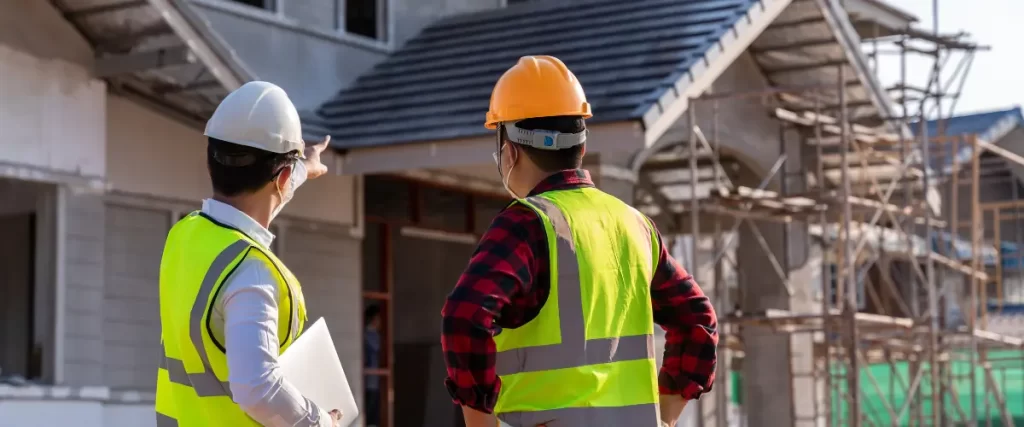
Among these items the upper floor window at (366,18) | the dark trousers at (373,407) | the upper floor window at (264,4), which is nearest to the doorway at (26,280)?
the upper floor window at (264,4)

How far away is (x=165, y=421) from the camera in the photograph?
3.84 metres

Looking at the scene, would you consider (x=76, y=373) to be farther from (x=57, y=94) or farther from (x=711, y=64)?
(x=711, y=64)

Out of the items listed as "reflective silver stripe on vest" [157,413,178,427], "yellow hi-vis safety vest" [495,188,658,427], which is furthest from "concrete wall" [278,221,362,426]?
"yellow hi-vis safety vest" [495,188,658,427]

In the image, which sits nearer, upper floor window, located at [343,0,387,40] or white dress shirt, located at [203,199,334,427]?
white dress shirt, located at [203,199,334,427]

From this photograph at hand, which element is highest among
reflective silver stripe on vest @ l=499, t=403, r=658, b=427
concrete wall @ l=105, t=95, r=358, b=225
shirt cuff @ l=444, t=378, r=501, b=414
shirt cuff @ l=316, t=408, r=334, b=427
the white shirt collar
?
concrete wall @ l=105, t=95, r=358, b=225

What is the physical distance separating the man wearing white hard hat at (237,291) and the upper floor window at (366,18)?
12.4 meters

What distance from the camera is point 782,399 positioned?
17.7 metres

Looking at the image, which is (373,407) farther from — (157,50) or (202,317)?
(202,317)

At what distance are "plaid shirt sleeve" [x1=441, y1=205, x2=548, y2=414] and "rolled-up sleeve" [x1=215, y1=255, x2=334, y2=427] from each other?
40cm

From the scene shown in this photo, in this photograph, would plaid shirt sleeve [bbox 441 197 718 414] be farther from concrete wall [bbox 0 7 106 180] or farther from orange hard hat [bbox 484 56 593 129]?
concrete wall [bbox 0 7 106 180]

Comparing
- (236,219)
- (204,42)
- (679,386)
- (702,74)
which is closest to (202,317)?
(236,219)

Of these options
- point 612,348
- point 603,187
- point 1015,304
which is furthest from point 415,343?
point 1015,304

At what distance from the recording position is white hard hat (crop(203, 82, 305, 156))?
3.78 meters

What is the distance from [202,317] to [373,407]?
12135 mm
